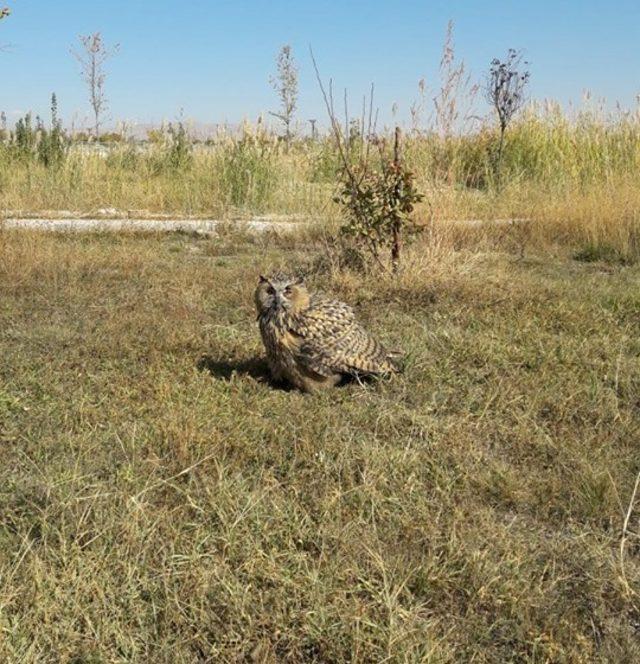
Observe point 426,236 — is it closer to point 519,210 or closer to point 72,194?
point 519,210

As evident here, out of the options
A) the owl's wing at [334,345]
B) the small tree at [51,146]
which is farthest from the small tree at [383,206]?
the small tree at [51,146]

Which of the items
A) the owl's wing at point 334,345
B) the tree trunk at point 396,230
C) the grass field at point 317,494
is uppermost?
the tree trunk at point 396,230

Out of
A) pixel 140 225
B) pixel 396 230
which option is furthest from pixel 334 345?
pixel 140 225

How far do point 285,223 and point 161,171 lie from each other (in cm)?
439

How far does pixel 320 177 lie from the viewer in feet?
43.3

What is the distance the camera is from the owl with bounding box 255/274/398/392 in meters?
4.38

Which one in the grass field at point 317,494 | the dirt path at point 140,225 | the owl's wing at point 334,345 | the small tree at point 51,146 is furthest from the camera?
the small tree at point 51,146

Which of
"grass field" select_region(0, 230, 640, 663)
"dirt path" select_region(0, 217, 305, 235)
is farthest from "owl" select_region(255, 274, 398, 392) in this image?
"dirt path" select_region(0, 217, 305, 235)

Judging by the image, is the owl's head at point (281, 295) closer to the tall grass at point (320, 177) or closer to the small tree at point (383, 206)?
the small tree at point (383, 206)

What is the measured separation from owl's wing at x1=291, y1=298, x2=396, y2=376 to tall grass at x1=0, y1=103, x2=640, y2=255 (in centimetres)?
451

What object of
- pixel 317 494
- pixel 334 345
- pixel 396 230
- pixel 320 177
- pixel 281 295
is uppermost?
pixel 320 177

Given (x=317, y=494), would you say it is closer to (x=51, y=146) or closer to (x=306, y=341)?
(x=306, y=341)

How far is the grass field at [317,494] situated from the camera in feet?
8.20

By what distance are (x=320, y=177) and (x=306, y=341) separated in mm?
9154
